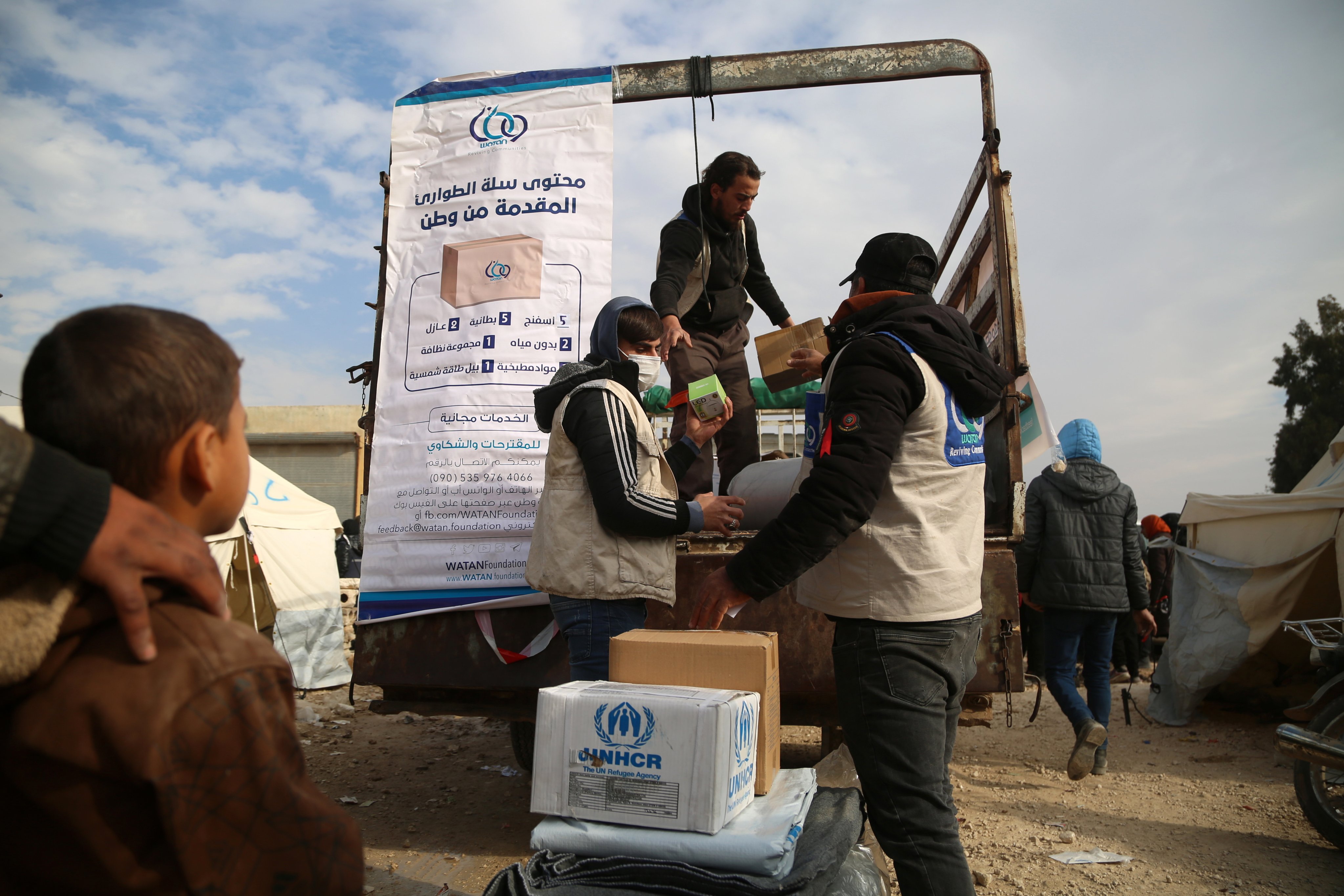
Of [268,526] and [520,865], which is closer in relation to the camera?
[520,865]

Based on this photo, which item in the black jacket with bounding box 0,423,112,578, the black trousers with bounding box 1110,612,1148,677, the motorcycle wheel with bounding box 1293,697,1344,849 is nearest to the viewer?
the black jacket with bounding box 0,423,112,578

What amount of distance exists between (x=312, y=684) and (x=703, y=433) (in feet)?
24.5

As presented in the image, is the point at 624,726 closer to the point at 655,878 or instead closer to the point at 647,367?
the point at 655,878

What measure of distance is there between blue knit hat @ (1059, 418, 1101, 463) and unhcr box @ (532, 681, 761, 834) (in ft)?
14.0

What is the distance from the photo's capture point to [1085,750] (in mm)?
4645

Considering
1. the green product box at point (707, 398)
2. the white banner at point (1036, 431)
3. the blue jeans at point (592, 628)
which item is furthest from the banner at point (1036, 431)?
the blue jeans at point (592, 628)

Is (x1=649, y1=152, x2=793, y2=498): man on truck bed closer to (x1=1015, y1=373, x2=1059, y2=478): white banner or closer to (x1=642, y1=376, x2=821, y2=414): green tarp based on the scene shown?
(x1=642, y1=376, x2=821, y2=414): green tarp

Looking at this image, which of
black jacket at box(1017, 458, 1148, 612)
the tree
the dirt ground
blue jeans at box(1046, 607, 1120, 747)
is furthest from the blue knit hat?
the tree

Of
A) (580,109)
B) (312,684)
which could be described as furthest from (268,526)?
(580,109)

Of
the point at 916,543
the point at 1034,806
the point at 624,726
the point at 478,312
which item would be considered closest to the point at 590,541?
the point at 624,726

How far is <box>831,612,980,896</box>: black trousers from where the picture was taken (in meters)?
1.80

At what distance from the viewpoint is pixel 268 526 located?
30.0ft

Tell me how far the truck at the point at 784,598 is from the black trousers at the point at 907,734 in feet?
2.97

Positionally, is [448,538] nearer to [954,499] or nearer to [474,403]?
[474,403]
